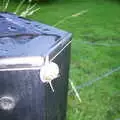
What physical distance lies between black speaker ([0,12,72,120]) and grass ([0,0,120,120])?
56.7 inches

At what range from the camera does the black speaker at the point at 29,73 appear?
5.43 feet

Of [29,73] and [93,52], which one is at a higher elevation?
[29,73]

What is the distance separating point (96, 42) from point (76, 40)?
36cm

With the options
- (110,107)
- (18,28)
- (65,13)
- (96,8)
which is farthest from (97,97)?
(96,8)

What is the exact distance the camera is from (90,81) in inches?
158

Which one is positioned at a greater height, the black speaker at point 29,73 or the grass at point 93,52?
the black speaker at point 29,73

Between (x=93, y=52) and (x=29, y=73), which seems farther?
(x=93, y=52)

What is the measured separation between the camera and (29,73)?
1.67 m

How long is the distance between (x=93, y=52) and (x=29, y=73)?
3.50 m

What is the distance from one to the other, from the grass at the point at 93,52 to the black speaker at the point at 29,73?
4.72 ft

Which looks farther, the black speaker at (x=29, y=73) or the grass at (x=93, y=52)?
the grass at (x=93, y=52)

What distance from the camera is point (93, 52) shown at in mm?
5102

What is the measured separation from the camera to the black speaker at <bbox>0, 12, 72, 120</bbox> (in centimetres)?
166

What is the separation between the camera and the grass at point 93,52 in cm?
338
